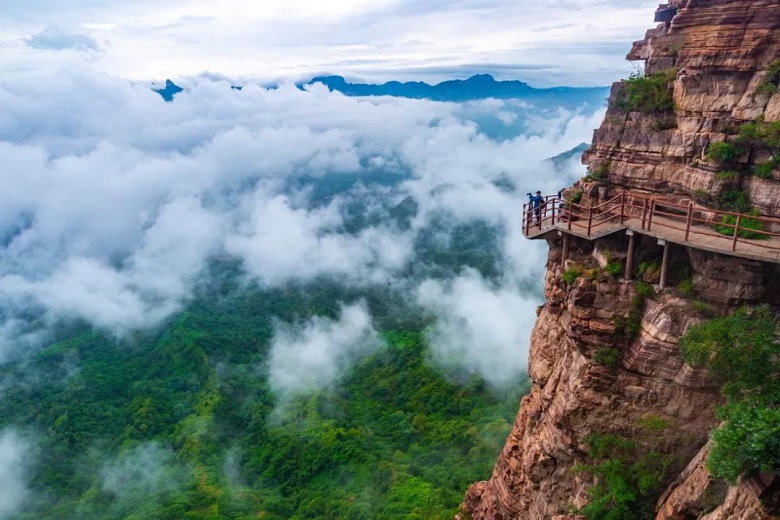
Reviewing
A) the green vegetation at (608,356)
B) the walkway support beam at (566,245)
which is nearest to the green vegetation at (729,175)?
the walkway support beam at (566,245)

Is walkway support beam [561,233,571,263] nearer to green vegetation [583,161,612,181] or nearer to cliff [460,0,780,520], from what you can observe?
cliff [460,0,780,520]

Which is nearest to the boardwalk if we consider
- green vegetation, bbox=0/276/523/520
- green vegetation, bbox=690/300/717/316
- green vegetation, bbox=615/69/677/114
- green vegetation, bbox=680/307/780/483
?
green vegetation, bbox=690/300/717/316

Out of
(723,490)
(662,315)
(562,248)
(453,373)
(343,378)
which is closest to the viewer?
(723,490)

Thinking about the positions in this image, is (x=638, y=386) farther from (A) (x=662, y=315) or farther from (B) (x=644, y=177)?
(B) (x=644, y=177)

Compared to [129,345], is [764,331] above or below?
above

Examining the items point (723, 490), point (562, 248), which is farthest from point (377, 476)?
point (723, 490)

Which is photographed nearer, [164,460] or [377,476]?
[377,476]

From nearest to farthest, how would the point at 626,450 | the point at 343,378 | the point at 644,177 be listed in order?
the point at 626,450 < the point at 644,177 < the point at 343,378

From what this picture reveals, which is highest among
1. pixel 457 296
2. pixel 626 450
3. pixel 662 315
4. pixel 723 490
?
pixel 662 315
